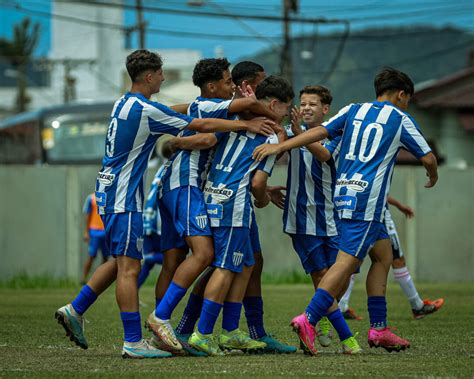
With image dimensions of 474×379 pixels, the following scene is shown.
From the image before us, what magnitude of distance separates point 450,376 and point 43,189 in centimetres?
1746

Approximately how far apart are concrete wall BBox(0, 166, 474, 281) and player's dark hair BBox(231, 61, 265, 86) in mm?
14269

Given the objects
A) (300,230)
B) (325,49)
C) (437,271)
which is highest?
(325,49)

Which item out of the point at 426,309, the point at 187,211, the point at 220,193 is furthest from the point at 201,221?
the point at 426,309

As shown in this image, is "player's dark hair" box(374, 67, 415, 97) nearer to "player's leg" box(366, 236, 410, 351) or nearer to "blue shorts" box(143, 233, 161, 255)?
"player's leg" box(366, 236, 410, 351)

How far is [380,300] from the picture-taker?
9055mm

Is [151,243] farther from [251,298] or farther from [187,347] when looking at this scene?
[187,347]

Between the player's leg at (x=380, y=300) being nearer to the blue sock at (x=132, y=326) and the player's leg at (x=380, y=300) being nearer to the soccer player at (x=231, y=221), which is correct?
the soccer player at (x=231, y=221)

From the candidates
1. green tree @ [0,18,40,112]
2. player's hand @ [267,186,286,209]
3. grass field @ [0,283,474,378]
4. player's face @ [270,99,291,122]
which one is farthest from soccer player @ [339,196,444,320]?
green tree @ [0,18,40,112]

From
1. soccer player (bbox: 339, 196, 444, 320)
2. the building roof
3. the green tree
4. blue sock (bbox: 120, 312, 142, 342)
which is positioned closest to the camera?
blue sock (bbox: 120, 312, 142, 342)

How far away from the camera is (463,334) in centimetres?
1014

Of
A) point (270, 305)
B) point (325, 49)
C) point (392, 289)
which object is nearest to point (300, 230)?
point (270, 305)

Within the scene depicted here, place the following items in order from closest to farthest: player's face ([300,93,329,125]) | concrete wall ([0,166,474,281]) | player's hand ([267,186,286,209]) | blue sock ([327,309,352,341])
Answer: blue sock ([327,309,352,341]) → player's face ([300,93,329,125]) → player's hand ([267,186,286,209]) → concrete wall ([0,166,474,281])

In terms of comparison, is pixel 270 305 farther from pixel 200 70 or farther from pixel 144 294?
pixel 200 70

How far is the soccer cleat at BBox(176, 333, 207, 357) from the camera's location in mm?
8391
